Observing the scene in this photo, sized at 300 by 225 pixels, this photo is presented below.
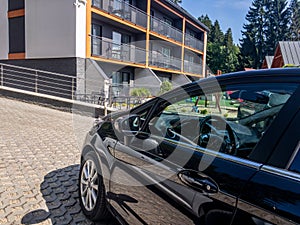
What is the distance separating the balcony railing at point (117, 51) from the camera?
49.0 ft

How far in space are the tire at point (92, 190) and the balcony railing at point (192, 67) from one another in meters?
23.7

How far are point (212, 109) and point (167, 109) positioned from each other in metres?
0.41

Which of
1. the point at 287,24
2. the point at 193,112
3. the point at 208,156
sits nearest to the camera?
the point at 208,156

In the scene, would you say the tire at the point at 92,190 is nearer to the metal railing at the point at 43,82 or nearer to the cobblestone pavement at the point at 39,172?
the cobblestone pavement at the point at 39,172

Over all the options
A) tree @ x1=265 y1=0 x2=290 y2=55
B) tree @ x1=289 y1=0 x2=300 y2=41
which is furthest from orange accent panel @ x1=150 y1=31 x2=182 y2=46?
tree @ x1=289 y1=0 x2=300 y2=41

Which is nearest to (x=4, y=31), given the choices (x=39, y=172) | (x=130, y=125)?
(x=39, y=172)

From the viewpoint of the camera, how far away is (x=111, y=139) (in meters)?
2.71

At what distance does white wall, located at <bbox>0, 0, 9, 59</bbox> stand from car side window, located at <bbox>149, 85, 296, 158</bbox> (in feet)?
55.5

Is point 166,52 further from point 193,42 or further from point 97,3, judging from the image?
point 97,3

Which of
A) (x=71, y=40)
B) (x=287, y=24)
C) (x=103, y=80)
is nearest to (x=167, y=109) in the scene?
(x=103, y=80)

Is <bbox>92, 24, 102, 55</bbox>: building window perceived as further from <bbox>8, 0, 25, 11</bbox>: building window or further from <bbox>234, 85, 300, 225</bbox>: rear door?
<bbox>234, 85, 300, 225</bbox>: rear door

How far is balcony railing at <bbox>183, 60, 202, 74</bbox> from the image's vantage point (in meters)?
26.2

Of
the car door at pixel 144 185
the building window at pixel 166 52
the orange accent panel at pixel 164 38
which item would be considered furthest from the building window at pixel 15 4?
the car door at pixel 144 185

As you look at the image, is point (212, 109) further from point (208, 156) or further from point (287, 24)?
point (287, 24)
